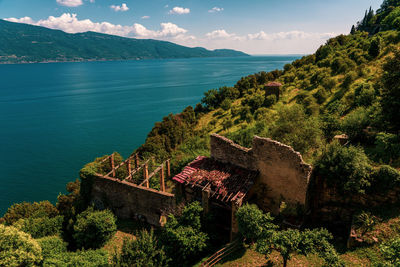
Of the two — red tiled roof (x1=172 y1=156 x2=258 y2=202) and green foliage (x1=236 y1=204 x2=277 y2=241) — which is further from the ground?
red tiled roof (x1=172 y1=156 x2=258 y2=202)

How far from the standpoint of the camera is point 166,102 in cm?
10525

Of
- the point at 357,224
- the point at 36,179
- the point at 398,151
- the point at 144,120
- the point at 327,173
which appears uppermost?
the point at 398,151

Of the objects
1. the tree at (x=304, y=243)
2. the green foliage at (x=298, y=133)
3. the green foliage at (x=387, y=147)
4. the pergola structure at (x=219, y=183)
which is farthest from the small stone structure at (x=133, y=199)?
the green foliage at (x=387, y=147)

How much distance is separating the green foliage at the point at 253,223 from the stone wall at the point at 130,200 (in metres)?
6.87

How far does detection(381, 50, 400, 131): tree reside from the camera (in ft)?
62.4

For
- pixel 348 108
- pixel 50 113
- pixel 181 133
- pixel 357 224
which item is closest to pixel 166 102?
pixel 50 113

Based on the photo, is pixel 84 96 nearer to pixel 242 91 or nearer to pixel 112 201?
pixel 242 91

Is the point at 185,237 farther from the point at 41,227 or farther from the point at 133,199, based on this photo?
the point at 41,227

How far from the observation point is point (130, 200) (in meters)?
22.2

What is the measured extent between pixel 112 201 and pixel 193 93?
337ft

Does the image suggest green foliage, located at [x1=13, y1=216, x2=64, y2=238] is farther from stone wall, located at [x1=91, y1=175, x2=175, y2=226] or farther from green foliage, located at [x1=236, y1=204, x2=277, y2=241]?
green foliage, located at [x1=236, y1=204, x2=277, y2=241]

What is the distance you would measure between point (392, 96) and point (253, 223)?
52.8 ft

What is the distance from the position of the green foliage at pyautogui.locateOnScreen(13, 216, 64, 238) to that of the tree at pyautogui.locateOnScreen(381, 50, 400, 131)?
1225 inches

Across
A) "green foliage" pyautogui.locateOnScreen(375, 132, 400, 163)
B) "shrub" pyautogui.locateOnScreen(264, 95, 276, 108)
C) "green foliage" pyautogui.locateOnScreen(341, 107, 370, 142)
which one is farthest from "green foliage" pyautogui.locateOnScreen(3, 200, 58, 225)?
"shrub" pyautogui.locateOnScreen(264, 95, 276, 108)
